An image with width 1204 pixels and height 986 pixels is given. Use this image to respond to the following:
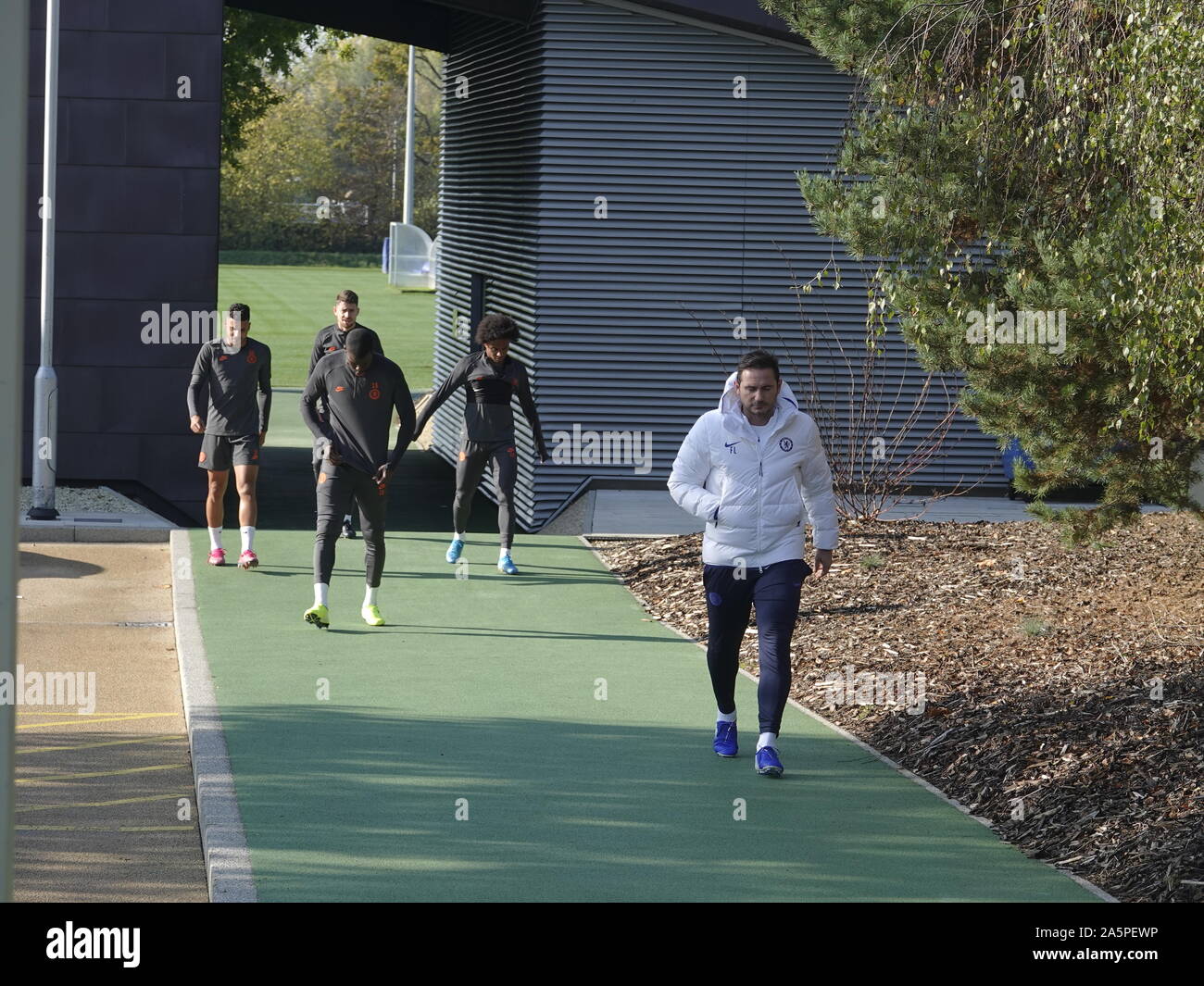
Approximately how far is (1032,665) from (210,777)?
4.66 m

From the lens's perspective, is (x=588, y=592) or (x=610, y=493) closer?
(x=588, y=592)

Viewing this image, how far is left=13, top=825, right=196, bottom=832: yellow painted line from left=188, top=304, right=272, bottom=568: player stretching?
6050 millimetres

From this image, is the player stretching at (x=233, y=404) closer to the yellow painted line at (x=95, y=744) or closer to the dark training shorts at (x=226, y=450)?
the dark training shorts at (x=226, y=450)

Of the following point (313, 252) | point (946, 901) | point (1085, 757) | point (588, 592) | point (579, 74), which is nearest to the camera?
point (946, 901)

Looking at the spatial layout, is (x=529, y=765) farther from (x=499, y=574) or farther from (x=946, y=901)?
(x=499, y=574)

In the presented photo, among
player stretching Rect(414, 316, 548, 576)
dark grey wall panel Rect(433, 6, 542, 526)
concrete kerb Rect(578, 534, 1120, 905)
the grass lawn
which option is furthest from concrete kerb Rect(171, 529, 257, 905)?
the grass lawn

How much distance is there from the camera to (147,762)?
8.42m

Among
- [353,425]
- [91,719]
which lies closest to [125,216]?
[353,425]

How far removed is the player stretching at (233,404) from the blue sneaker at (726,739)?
5926 millimetres

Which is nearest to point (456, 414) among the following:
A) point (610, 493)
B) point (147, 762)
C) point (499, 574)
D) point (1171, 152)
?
point (610, 493)

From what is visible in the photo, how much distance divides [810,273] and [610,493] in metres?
2.93

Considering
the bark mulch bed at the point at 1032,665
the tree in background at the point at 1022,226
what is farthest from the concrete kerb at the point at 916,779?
the tree in background at the point at 1022,226

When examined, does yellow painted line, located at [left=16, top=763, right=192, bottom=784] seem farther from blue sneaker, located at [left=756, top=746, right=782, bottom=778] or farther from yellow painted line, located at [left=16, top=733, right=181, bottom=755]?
blue sneaker, located at [left=756, top=746, right=782, bottom=778]

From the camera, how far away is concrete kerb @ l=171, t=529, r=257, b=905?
630cm
